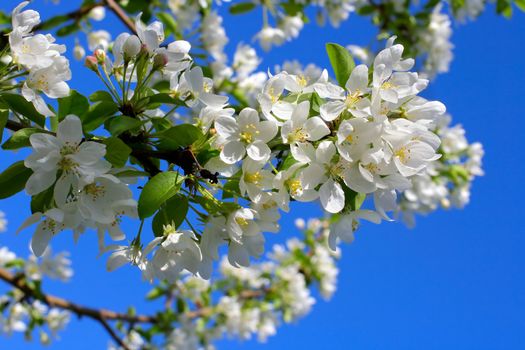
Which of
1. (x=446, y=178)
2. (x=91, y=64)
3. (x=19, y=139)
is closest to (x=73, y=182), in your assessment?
(x=19, y=139)

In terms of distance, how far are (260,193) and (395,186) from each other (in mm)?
329

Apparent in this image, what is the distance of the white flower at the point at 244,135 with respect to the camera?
1270mm

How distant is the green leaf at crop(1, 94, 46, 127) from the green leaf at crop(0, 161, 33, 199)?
0.16 meters

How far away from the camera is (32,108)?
136cm

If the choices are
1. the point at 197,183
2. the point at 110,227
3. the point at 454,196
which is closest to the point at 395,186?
the point at 197,183

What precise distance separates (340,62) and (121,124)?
1.94ft

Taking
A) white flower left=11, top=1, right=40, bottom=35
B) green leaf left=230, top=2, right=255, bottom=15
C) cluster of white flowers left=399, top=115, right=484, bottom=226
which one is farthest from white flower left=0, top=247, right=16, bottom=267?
white flower left=11, top=1, right=40, bottom=35

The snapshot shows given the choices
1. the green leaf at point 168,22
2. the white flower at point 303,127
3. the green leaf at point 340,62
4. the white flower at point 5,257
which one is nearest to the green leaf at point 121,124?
the white flower at point 303,127

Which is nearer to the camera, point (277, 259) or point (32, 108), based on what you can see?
point (32, 108)

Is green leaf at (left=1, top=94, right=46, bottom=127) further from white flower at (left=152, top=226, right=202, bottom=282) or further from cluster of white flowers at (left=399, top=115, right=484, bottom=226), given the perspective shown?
cluster of white flowers at (left=399, top=115, right=484, bottom=226)

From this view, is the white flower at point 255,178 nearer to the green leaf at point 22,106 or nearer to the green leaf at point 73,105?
the green leaf at point 73,105

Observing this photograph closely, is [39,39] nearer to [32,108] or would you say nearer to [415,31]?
[32,108]

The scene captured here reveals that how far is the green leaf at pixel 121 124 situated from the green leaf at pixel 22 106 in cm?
22

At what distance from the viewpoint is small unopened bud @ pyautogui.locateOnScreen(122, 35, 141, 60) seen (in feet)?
4.71
